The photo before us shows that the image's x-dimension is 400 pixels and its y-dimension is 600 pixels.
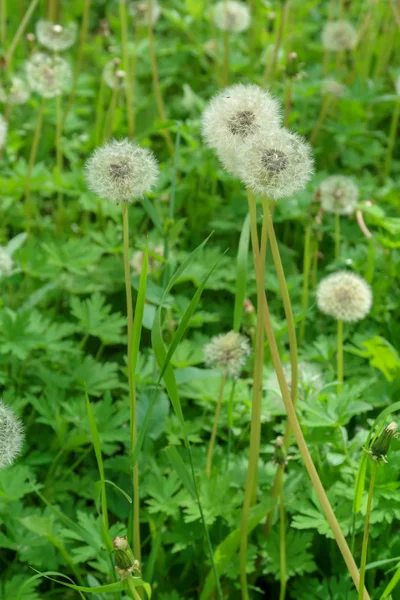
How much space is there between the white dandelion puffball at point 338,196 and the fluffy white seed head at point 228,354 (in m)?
0.82

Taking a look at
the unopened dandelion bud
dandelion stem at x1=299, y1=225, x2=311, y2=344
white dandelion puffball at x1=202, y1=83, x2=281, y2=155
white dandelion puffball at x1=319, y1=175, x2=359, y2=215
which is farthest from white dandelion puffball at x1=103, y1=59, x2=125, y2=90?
the unopened dandelion bud

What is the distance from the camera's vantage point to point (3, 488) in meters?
1.54

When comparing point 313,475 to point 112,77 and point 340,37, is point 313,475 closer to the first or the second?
point 112,77

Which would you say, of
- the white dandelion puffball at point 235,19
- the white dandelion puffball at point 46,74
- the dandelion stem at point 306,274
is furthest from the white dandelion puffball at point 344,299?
the white dandelion puffball at point 235,19

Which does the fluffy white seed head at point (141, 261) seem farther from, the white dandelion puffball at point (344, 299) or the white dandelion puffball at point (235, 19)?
the white dandelion puffball at point (235, 19)

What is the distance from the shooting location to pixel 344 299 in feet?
5.81

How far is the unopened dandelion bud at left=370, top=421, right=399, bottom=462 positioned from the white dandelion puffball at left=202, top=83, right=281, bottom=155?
47 cm

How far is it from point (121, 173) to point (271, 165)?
0.23m

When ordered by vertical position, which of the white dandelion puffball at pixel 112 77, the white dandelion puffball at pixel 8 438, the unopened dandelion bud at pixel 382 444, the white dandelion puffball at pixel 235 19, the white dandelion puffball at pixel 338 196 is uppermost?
the white dandelion puffball at pixel 235 19

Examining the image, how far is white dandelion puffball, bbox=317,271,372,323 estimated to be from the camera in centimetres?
177

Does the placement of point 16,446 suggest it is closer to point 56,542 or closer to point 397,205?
point 56,542

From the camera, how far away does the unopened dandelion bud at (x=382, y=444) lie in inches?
45.1

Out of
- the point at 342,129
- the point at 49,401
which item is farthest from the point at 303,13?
the point at 49,401

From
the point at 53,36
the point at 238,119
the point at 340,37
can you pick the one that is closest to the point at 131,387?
the point at 238,119
